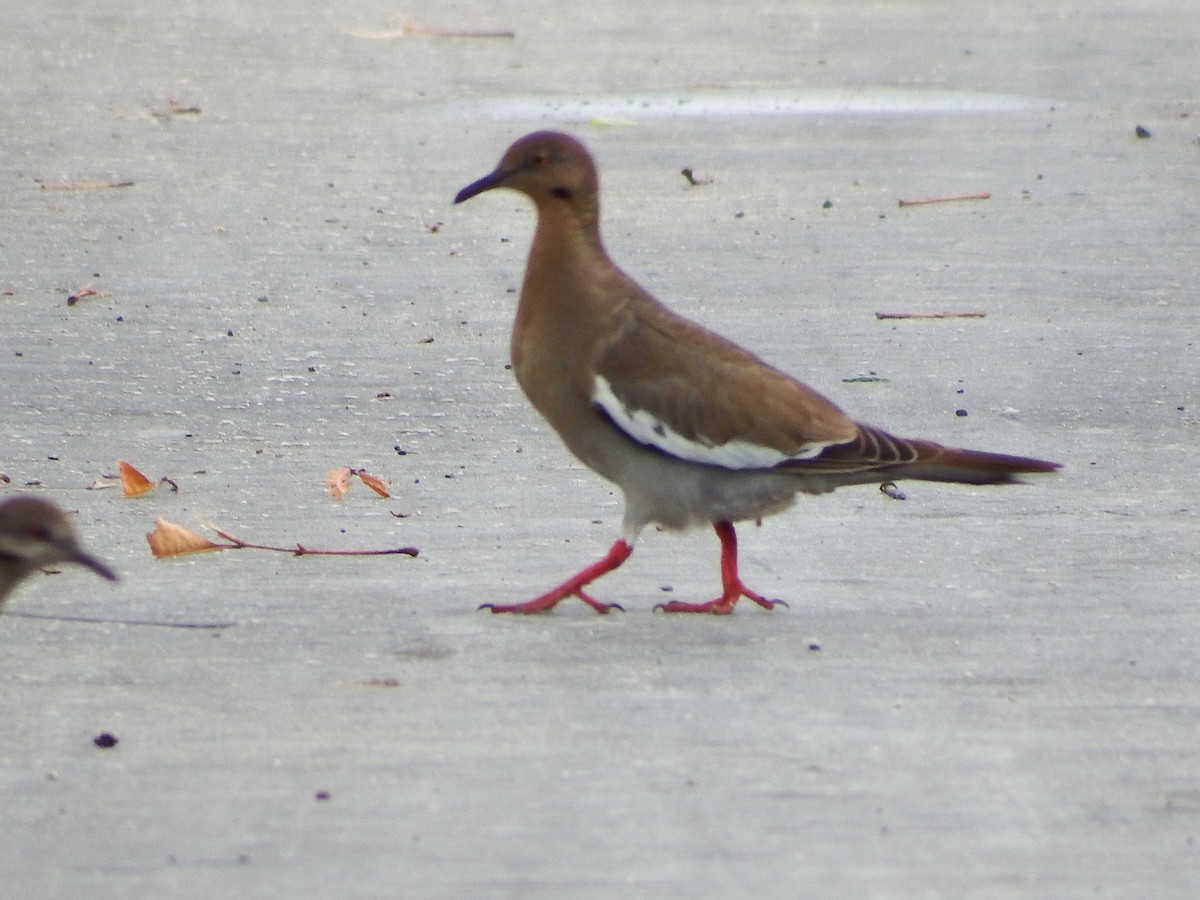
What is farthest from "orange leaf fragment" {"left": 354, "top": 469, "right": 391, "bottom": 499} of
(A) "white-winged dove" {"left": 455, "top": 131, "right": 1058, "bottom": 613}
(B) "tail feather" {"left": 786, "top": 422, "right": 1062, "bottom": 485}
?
(B) "tail feather" {"left": 786, "top": 422, "right": 1062, "bottom": 485}

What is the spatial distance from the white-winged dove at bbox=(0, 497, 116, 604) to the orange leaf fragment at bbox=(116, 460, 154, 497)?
1947 mm

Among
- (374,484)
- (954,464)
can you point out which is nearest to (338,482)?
(374,484)

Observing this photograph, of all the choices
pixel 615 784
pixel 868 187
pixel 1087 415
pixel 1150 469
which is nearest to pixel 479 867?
pixel 615 784

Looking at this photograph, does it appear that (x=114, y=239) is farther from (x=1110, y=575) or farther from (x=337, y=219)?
(x=1110, y=575)

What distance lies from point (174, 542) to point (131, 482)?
639mm

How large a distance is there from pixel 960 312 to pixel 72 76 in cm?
756

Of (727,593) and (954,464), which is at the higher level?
(954,464)

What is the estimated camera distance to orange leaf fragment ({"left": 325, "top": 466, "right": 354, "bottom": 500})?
654 cm

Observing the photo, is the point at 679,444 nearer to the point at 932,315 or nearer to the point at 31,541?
the point at 31,541

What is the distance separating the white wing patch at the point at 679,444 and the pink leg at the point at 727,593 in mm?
210

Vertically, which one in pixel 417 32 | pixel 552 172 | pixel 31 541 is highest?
pixel 552 172

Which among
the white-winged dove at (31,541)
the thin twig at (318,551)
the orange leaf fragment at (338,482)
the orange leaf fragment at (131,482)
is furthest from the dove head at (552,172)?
the white-winged dove at (31,541)

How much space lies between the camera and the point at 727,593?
5.59 m

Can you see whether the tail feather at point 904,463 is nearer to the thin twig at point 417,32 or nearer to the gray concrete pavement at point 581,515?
the gray concrete pavement at point 581,515
